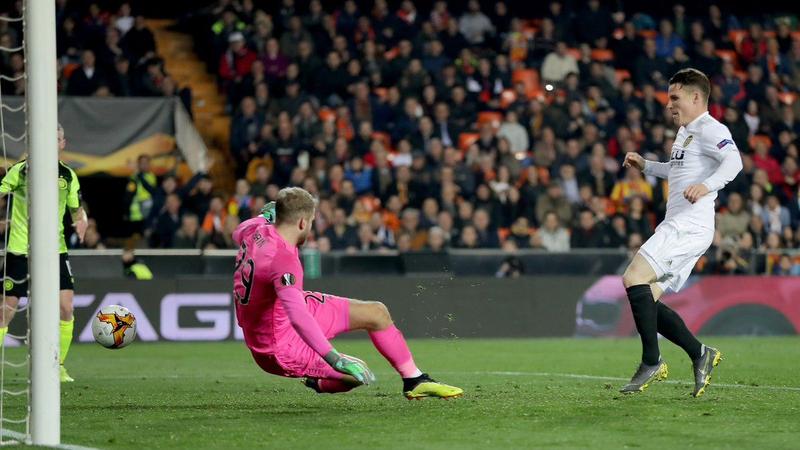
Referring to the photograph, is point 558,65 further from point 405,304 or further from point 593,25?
point 405,304

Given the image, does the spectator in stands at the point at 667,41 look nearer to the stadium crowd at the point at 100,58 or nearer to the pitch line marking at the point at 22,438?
the stadium crowd at the point at 100,58

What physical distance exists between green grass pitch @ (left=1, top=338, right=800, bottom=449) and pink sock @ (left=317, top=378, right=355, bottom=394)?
12 cm

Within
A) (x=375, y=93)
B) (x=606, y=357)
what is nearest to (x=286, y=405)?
(x=606, y=357)

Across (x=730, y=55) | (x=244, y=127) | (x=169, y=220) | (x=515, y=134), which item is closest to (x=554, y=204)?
(x=515, y=134)

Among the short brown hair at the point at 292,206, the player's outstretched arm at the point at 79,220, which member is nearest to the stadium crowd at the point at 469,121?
the player's outstretched arm at the point at 79,220

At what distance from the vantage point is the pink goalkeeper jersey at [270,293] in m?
7.75

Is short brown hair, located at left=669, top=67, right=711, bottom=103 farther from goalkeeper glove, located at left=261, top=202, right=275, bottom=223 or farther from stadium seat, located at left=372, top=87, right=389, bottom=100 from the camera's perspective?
stadium seat, located at left=372, top=87, right=389, bottom=100

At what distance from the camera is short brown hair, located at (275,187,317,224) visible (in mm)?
7988

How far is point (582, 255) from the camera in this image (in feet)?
59.7

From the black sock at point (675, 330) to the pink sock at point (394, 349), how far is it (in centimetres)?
179

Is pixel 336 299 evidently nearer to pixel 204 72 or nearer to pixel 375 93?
pixel 375 93

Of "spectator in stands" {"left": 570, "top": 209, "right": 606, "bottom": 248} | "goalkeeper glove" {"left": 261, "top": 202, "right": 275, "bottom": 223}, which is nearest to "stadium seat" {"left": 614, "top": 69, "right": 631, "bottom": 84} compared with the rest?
"spectator in stands" {"left": 570, "top": 209, "right": 606, "bottom": 248}

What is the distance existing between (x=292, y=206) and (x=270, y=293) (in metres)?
0.57

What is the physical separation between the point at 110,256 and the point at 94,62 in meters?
4.08
